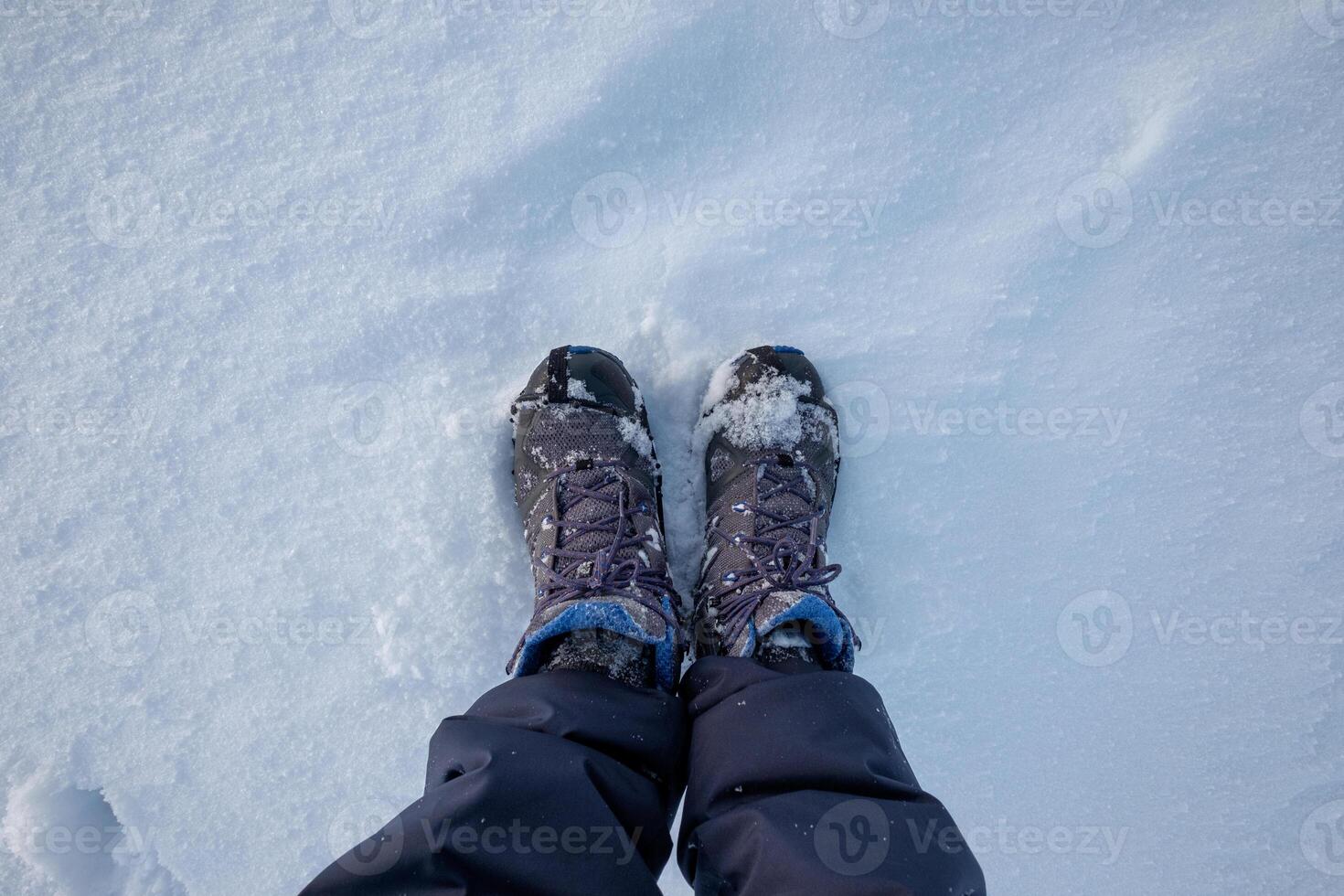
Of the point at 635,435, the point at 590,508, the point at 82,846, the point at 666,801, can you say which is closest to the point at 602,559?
the point at 590,508

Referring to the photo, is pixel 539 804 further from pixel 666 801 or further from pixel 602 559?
pixel 602 559

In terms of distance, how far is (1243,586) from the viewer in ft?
4.51

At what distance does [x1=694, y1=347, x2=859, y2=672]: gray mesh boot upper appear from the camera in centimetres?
125

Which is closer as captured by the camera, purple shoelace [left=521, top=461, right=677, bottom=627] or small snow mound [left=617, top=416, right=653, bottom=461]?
purple shoelace [left=521, top=461, right=677, bottom=627]

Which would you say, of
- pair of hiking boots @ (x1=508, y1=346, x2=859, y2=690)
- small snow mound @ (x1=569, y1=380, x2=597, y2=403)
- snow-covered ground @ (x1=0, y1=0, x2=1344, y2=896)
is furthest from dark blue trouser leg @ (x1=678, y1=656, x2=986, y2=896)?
small snow mound @ (x1=569, y1=380, x2=597, y2=403)

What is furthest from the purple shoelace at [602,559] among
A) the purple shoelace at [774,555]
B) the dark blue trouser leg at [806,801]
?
the dark blue trouser leg at [806,801]

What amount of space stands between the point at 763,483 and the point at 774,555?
6.2 inches

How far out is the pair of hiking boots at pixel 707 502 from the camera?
3.84 feet

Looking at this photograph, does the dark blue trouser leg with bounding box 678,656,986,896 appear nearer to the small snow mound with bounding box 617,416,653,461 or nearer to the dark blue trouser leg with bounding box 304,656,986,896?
the dark blue trouser leg with bounding box 304,656,986,896

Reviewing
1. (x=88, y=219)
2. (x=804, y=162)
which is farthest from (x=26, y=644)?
(x=804, y=162)

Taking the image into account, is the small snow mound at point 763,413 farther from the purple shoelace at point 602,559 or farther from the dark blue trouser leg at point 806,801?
the dark blue trouser leg at point 806,801

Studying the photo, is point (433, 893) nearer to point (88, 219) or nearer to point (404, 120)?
point (404, 120)

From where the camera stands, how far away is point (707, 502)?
4.70 ft

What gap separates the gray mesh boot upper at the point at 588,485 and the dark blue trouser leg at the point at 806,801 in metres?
0.21
